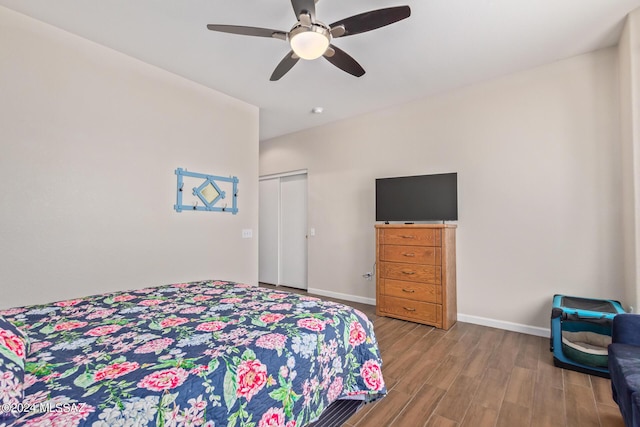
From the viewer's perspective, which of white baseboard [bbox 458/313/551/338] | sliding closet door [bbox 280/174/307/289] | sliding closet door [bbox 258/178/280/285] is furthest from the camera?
sliding closet door [bbox 258/178/280/285]

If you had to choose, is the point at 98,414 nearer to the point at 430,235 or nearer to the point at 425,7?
the point at 425,7

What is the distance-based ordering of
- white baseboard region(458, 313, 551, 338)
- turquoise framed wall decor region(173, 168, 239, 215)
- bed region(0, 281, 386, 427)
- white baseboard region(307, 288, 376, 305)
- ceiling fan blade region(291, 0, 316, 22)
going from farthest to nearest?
white baseboard region(307, 288, 376, 305)
turquoise framed wall decor region(173, 168, 239, 215)
white baseboard region(458, 313, 551, 338)
ceiling fan blade region(291, 0, 316, 22)
bed region(0, 281, 386, 427)

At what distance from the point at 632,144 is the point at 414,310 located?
237 centimetres

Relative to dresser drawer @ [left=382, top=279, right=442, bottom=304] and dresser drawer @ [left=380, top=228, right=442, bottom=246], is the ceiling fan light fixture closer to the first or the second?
dresser drawer @ [left=380, top=228, right=442, bottom=246]

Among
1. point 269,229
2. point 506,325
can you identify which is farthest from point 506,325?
point 269,229

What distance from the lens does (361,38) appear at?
2.55 metres

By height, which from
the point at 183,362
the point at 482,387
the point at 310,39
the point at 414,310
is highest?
the point at 310,39

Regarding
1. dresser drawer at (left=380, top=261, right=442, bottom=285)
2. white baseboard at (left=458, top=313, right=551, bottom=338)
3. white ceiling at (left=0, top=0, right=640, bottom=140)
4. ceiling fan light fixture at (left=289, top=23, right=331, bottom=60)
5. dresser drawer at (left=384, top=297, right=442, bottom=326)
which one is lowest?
white baseboard at (left=458, top=313, right=551, bottom=338)

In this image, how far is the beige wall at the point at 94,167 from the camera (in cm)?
223

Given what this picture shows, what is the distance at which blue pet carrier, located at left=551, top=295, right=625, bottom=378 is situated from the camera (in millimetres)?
2227

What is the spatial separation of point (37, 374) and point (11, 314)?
0.98m

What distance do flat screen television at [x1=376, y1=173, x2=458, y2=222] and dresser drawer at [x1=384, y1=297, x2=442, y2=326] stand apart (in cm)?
96

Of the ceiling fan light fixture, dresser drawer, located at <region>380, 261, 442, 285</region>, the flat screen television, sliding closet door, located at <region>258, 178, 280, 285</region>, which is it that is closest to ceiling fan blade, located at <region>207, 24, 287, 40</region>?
the ceiling fan light fixture

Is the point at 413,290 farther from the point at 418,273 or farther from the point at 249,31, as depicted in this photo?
the point at 249,31
